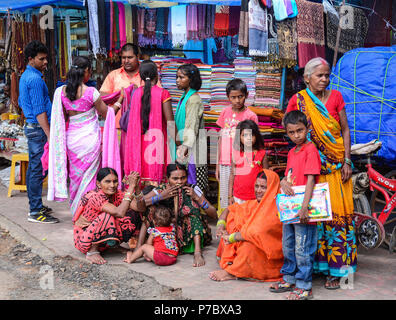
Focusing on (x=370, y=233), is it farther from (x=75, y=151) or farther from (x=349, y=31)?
(x=349, y=31)

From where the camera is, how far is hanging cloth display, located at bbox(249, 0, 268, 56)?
581 cm

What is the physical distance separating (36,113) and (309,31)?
136 inches

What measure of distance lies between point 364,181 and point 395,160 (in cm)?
42

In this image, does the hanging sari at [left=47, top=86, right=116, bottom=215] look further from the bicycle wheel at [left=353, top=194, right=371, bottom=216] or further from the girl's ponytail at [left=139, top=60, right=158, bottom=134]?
the bicycle wheel at [left=353, top=194, right=371, bottom=216]

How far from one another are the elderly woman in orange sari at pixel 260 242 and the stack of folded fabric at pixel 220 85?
246 centimetres

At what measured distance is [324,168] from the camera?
3922 millimetres

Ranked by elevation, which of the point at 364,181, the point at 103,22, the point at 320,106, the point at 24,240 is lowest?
the point at 24,240

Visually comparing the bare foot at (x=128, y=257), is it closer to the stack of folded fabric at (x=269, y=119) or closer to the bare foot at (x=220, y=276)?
the bare foot at (x=220, y=276)

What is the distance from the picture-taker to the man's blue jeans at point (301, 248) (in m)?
3.72

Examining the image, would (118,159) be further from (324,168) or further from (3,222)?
(324,168)

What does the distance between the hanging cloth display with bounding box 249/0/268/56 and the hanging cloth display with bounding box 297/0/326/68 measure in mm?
485

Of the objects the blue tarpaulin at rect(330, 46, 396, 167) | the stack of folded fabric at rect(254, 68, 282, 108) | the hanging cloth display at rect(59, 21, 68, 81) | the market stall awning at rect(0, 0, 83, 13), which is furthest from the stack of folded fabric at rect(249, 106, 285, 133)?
the hanging cloth display at rect(59, 21, 68, 81)

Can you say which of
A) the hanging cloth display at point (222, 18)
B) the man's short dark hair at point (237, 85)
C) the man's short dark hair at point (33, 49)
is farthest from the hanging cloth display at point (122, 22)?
the man's short dark hair at point (237, 85)

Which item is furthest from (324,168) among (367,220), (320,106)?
(367,220)
